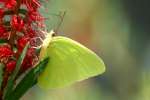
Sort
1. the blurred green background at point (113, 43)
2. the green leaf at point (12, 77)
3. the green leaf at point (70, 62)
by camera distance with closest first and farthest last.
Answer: the green leaf at point (12, 77) < the green leaf at point (70, 62) < the blurred green background at point (113, 43)

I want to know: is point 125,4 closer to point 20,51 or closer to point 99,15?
point 99,15

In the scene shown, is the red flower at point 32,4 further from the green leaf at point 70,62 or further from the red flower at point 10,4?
the green leaf at point 70,62

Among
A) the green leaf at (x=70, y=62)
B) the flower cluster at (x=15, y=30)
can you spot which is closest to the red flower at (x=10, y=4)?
the flower cluster at (x=15, y=30)

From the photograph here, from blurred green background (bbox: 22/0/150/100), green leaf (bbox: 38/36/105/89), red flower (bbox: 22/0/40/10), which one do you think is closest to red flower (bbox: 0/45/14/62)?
red flower (bbox: 22/0/40/10)

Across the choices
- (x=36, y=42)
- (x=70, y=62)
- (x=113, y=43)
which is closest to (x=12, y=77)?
(x=36, y=42)

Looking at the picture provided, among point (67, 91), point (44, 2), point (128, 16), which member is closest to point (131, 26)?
point (128, 16)

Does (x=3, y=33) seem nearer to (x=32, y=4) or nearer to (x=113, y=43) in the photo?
(x=32, y=4)
